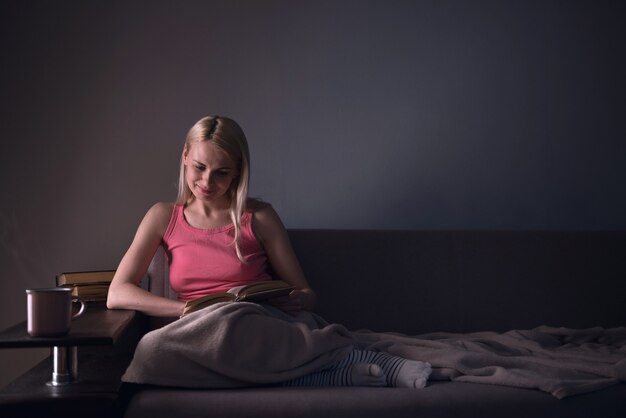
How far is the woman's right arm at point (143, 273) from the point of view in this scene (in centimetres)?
193

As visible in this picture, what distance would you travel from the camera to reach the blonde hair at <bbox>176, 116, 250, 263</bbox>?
7.09 feet

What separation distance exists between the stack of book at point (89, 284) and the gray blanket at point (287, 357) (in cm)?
63

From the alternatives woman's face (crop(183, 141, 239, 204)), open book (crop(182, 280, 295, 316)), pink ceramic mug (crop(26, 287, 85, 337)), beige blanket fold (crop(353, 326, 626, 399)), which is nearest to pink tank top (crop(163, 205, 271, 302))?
woman's face (crop(183, 141, 239, 204))

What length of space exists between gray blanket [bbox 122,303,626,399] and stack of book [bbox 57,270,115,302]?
626 mm

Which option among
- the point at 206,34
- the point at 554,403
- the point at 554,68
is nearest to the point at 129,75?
the point at 206,34

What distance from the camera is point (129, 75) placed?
2621 mm

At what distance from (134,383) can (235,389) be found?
238 millimetres

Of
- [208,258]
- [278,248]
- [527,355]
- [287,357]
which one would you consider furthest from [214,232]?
[527,355]

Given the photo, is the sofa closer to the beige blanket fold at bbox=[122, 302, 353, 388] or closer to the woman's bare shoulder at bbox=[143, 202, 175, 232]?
the woman's bare shoulder at bbox=[143, 202, 175, 232]

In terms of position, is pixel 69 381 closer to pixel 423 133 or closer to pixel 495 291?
pixel 495 291

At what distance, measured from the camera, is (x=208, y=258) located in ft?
7.15

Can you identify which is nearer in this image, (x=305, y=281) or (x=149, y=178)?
(x=305, y=281)

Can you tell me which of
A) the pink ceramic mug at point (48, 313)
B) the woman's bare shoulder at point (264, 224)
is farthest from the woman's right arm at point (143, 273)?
the pink ceramic mug at point (48, 313)

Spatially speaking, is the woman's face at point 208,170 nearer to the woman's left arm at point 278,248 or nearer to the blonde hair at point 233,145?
the blonde hair at point 233,145
